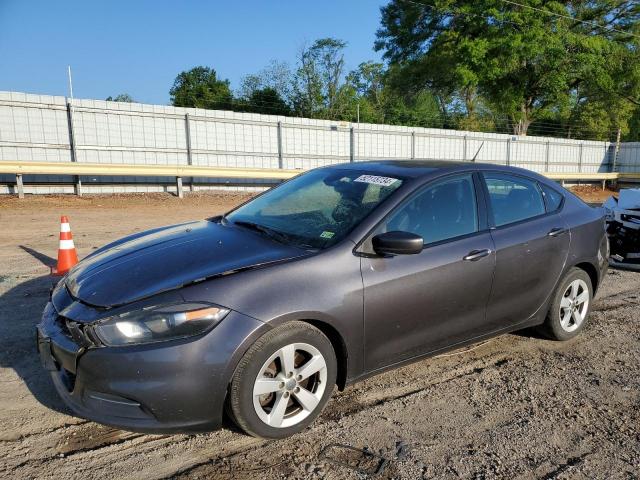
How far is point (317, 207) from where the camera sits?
3551 millimetres

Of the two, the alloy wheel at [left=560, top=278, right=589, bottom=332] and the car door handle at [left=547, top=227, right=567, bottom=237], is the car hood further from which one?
the alloy wheel at [left=560, top=278, right=589, bottom=332]

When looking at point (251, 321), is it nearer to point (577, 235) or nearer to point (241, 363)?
point (241, 363)

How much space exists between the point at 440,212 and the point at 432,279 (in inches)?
21.0

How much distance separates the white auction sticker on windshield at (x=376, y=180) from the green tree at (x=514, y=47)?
2511 centimetres

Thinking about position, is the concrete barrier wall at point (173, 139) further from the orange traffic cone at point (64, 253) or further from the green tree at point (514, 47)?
the orange traffic cone at point (64, 253)

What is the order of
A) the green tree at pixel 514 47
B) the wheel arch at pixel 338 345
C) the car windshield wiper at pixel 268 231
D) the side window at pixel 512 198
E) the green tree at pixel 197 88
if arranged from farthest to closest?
the green tree at pixel 197 88
the green tree at pixel 514 47
the side window at pixel 512 198
the car windshield wiper at pixel 268 231
the wheel arch at pixel 338 345

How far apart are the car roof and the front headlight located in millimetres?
1827

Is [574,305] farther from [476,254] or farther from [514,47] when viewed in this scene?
[514,47]

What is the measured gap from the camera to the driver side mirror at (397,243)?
296 cm

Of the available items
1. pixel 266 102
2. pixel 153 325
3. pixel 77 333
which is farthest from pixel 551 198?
pixel 266 102

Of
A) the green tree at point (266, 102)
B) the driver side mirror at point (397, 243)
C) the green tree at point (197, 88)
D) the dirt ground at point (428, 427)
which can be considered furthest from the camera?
the green tree at point (197, 88)

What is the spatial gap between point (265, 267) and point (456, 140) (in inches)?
837

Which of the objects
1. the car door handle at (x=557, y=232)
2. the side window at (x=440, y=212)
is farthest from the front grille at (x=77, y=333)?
the car door handle at (x=557, y=232)

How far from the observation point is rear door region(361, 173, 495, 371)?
3.03 meters
